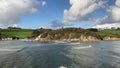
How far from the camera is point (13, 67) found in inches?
1786

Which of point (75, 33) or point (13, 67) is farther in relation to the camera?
point (75, 33)

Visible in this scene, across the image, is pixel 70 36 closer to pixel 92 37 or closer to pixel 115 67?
pixel 92 37

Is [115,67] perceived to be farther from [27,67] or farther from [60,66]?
[27,67]

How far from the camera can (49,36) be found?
632 ft

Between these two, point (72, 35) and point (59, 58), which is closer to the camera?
point (59, 58)

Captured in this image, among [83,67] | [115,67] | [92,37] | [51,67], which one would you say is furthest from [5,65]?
[92,37]

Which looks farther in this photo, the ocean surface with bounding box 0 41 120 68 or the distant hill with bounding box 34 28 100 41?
the distant hill with bounding box 34 28 100 41

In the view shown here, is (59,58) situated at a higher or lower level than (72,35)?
lower

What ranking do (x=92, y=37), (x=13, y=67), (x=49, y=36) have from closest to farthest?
1. (x=13, y=67)
2. (x=92, y=37)
3. (x=49, y=36)

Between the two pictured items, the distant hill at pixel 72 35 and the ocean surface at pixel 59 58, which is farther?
the distant hill at pixel 72 35

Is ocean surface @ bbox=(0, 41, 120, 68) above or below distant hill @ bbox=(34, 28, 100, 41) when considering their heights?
below

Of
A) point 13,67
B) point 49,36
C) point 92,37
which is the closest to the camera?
point 13,67

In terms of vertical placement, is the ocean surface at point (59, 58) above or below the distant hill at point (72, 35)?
below

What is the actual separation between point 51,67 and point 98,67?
8.66 meters
